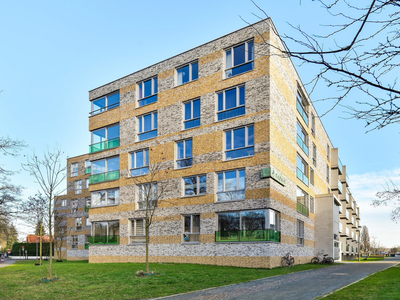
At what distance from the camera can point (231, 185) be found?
23.5m

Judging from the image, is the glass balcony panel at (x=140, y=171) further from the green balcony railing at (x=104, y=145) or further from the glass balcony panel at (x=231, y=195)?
the glass balcony panel at (x=231, y=195)

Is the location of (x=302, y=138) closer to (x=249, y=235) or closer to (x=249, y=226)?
(x=249, y=226)

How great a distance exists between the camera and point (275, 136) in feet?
76.7

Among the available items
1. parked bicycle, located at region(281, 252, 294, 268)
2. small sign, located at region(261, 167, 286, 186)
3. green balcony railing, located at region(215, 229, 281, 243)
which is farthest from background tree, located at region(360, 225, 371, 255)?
green balcony railing, located at region(215, 229, 281, 243)

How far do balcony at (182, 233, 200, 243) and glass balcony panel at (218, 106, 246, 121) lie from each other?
26.8 ft

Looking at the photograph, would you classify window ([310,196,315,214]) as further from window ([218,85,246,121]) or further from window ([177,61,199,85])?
window ([177,61,199,85])

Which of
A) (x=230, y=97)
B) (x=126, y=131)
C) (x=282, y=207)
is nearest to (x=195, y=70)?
(x=230, y=97)

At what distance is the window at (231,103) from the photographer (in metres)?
24.0

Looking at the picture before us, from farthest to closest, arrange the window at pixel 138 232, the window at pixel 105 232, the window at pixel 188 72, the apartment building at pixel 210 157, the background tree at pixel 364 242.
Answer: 1. the background tree at pixel 364 242
2. the window at pixel 105 232
3. the window at pixel 138 232
4. the window at pixel 188 72
5. the apartment building at pixel 210 157

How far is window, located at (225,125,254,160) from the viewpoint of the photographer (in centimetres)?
2314

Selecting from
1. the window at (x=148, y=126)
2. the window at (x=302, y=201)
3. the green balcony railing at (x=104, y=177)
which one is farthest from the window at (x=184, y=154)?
the window at (x=302, y=201)

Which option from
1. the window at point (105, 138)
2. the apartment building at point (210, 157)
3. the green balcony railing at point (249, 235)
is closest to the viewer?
the green balcony railing at point (249, 235)

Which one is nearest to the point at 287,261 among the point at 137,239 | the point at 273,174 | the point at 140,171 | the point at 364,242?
the point at 273,174

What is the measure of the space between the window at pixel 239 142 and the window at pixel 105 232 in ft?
39.6
